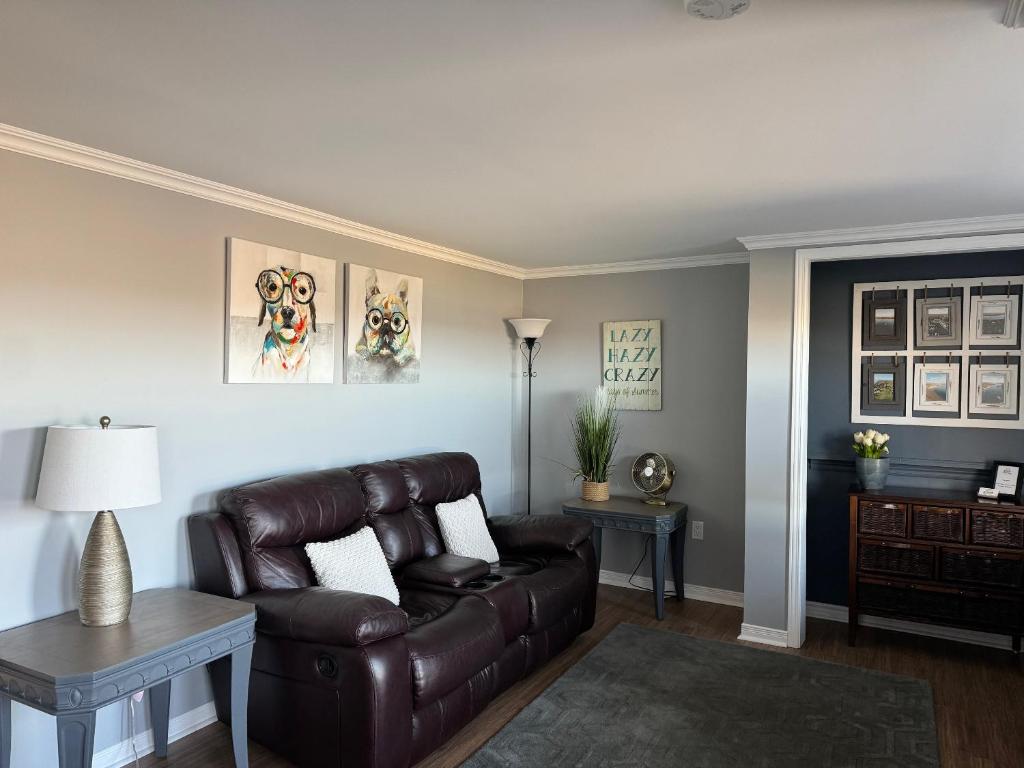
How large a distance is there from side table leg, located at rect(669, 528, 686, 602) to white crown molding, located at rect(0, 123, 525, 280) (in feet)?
7.94

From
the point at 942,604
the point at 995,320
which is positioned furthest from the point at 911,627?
the point at 995,320

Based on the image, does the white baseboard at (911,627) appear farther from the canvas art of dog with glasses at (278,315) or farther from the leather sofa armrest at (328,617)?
the canvas art of dog with glasses at (278,315)

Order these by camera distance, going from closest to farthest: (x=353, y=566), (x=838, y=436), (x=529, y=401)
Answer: (x=353, y=566), (x=838, y=436), (x=529, y=401)

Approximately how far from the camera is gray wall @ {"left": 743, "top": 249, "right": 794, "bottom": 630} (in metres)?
4.14

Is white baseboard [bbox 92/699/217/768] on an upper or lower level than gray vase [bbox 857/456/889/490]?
lower

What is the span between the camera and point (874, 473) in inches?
165

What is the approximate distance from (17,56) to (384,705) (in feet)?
7.45

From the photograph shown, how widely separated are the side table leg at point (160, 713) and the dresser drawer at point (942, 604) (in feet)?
11.6

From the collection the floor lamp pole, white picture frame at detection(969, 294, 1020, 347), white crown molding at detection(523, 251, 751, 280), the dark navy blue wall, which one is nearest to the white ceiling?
white picture frame at detection(969, 294, 1020, 347)

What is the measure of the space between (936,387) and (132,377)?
425 centimetres

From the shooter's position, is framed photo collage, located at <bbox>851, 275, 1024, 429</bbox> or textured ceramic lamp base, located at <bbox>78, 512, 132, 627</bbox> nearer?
textured ceramic lamp base, located at <bbox>78, 512, 132, 627</bbox>

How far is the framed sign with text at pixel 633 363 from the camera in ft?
16.8

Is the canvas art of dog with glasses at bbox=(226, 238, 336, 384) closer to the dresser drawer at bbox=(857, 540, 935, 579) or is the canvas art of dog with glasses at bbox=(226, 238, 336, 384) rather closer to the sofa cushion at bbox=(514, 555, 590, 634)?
the sofa cushion at bbox=(514, 555, 590, 634)

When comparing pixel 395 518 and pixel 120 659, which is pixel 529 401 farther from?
pixel 120 659
